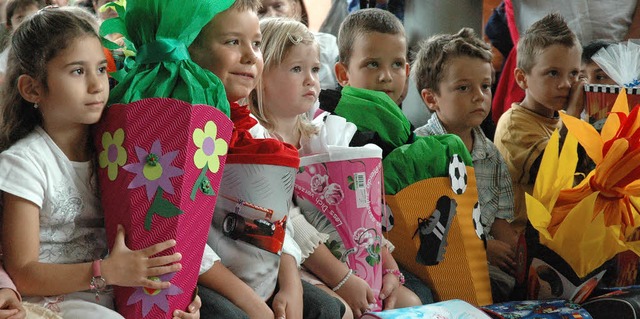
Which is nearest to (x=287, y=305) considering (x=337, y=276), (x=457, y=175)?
(x=337, y=276)

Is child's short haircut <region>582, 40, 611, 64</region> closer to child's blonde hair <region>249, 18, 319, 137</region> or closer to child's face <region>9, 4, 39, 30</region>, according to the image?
child's blonde hair <region>249, 18, 319, 137</region>

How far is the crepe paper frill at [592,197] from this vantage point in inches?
103

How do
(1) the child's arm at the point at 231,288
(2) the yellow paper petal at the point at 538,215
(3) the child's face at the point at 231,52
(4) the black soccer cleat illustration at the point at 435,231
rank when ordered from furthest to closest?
(2) the yellow paper petal at the point at 538,215, (4) the black soccer cleat illustration at the point at 435,231, (3) the child's face at the point at 231,52, (1) the child's arm at the point at 231,288

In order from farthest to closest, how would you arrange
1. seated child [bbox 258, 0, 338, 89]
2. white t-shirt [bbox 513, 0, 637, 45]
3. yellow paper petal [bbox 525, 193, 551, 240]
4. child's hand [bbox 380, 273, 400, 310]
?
white t-shirt [bbox 513, 0, 637, 45] → seated child [bbox 258, 0, 338, 89] → yellow paper petal [bbox 525, 193, 551, 240] → child's hand [bbox 380, 273, 400, 310]

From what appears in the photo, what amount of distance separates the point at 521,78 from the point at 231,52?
1.63 metres

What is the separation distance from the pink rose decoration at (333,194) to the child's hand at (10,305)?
33.3 inches

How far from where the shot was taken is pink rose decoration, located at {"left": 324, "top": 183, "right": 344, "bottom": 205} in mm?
2250

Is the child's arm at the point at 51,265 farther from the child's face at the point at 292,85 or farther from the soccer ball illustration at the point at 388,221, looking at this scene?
the soccer ball illustration at the point at 388,221

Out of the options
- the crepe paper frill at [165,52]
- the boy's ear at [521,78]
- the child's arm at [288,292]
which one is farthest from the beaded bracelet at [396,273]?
the boy's ear at [521,78]

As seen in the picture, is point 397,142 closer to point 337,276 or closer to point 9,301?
point 337,276

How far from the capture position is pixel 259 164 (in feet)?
6.41

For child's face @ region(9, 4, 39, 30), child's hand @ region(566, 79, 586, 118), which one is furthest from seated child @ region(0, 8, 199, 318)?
child's hand @ region(566, 79, 586, 118)

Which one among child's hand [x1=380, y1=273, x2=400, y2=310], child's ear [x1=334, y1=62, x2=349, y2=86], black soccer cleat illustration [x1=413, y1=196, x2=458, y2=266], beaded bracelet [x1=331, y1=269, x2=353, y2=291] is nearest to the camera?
beaded bracelet [x1=331, y1=269, x2=353, y2=291]

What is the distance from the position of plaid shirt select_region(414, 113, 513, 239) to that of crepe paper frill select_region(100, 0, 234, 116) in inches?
47.8
